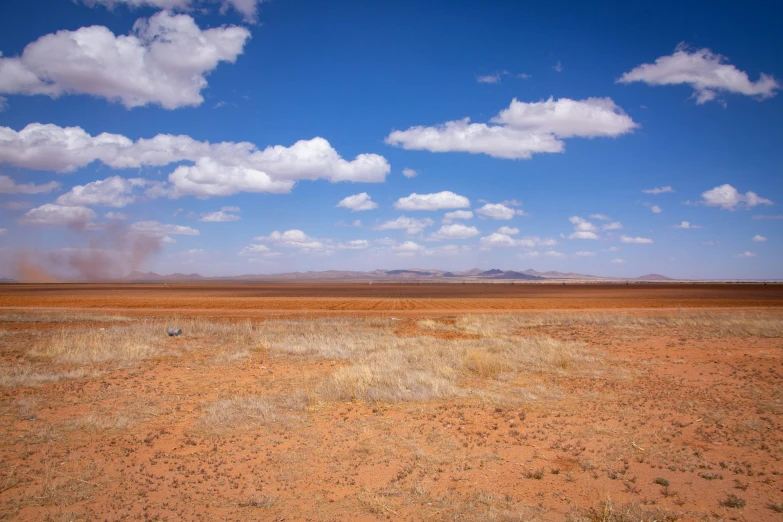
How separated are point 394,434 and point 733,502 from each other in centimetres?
504

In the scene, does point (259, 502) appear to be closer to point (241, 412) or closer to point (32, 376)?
point (241, 412)

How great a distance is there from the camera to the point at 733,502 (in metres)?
5.96

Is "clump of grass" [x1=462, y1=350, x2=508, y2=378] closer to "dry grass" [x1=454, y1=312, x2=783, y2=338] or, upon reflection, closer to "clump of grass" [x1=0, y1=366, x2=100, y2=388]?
"dry grass" [x1=454, y1=312, x2=783, y2=338]

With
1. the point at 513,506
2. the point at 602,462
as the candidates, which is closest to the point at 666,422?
the point at 602,462

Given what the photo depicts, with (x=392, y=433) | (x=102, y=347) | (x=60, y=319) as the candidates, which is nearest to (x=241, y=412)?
(x=392, y=433)

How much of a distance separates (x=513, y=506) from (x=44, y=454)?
24.0 feet

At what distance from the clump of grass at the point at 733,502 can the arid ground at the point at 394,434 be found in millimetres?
24

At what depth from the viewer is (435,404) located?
1037 centimetres

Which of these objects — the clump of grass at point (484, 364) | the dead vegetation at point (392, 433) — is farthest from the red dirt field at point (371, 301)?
the dead vegetation at point (392, 433)

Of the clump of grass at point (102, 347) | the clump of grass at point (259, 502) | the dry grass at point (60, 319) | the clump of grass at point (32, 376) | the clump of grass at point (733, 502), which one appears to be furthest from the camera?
the dry grass at point (60, 319)

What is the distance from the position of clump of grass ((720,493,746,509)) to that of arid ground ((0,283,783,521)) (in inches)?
0.9

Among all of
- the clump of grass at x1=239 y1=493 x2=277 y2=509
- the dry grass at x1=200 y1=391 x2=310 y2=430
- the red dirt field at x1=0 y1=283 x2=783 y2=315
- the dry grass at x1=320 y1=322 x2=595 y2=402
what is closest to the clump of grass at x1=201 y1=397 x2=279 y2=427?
the dry grass at x1=200 y1=391 x2=310 y2=430

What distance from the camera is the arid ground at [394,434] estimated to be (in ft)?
20.0

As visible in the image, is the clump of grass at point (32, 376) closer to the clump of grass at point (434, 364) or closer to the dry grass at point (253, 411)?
the dry grass at point (253, 411)
